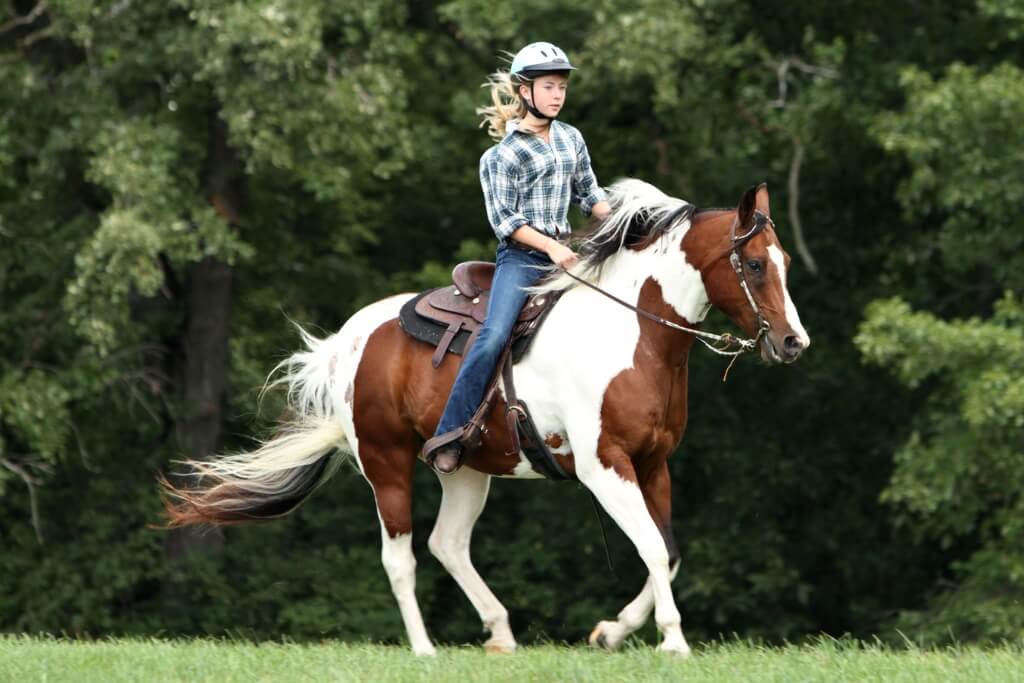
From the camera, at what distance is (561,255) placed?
781 centimetres

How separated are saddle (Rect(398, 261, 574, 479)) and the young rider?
0.21ft

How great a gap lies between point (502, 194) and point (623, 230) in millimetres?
617

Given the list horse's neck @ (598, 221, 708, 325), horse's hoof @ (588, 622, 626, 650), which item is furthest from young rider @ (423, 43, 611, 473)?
horse's hoof @ (588, 622, 626, 650)

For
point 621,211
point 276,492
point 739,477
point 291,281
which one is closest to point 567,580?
point 739,477

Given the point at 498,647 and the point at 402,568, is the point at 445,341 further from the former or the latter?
the point at 498,647

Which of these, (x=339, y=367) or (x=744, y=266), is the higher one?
(x=744, y=266)

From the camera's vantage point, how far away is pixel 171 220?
1526 cm

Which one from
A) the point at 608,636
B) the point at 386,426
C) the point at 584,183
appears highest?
the point at 584,183

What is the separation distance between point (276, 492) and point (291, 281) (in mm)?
10884

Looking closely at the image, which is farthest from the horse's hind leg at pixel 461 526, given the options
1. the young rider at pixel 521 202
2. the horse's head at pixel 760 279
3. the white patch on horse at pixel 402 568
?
the horse's head at pixel 760 279

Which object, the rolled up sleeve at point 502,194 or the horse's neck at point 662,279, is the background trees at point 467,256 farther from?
the horse's neck at point 662,279

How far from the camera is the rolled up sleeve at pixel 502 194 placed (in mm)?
7922

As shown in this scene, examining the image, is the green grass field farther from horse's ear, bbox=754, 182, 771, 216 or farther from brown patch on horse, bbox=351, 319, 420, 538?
horse's ear, bbox=754, 182, 771, 216

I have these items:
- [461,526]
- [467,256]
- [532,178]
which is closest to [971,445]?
[467,256]
